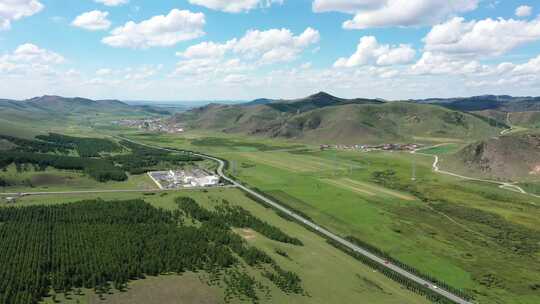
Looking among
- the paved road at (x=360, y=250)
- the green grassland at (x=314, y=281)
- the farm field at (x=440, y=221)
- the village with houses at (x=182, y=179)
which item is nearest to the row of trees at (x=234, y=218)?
the green grassland at (x=314, y=281)

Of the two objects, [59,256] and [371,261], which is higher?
[59,256]

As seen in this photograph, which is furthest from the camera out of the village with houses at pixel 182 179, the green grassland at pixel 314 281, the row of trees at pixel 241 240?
the village with houses at pixel 182 179

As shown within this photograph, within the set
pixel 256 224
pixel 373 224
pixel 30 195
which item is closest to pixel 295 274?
pixel 256 224

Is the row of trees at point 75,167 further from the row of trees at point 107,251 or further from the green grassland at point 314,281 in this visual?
the green grassland at point 314,281

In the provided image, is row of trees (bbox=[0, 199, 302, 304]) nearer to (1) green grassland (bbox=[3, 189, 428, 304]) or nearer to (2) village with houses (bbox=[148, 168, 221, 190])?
(1) green grassland (bbox=[3, 189, 428, 304])

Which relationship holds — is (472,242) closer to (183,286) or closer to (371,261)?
(371,261)

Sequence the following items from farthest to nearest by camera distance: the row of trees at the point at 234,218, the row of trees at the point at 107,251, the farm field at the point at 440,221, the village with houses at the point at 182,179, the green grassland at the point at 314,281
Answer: the village with houses at the point at 182,179, the row of trees at the point at 234,218, the farm field at the point at 440,221, the green grassland at the point at 314,281, the row of trees at the point at 107,251

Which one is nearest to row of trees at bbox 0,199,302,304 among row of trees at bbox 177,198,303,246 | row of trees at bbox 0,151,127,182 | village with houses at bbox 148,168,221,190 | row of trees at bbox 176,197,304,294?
row of trees at bbox 176,197,304,294

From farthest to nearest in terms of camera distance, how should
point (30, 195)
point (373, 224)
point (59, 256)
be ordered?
point (30, 195)
point (373, 224)
point (59, 256)

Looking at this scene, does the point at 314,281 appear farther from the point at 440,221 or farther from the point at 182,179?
the point at 182,179
